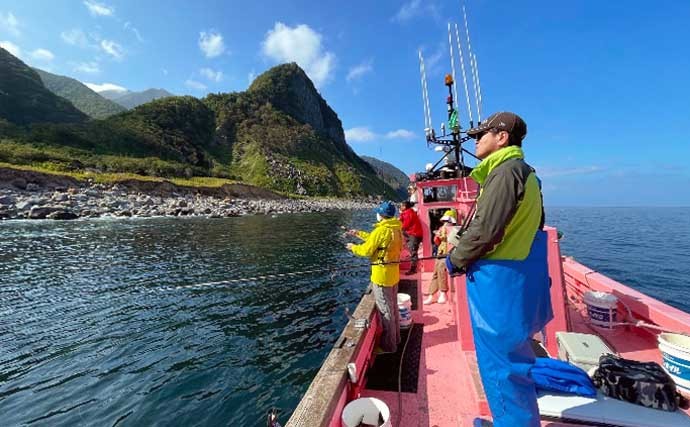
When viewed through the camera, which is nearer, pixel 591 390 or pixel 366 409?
pixel 591 390

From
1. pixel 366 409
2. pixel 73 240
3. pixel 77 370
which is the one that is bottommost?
pixel 77 370

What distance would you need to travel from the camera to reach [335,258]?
776 inches

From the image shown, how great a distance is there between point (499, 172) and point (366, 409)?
288 cm

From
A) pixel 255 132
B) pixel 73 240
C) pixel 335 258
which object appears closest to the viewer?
pixel 335 258

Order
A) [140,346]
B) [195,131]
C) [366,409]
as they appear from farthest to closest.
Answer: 1. [195,131]
2. [140,346]
3. [366,409]

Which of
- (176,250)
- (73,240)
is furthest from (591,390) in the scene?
(73,240)

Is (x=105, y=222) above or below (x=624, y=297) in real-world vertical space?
above

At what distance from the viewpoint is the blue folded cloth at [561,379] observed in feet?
10.1

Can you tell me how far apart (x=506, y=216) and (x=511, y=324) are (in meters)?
0.83

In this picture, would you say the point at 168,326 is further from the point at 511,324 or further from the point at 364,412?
the point at 511,324

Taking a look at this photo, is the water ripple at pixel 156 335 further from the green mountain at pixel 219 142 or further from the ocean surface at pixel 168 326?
the green mountain at pixel 219 142

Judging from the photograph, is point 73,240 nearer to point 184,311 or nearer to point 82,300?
point 82,300

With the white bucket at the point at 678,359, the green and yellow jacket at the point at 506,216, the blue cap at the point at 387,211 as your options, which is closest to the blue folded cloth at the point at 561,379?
the white bucket at the point at 678,359

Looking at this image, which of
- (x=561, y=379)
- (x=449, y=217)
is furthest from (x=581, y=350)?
(x=449, y=217)
